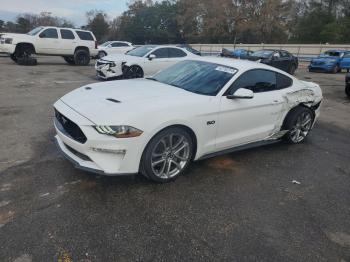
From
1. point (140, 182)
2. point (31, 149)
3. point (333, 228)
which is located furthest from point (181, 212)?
point (31, 149)

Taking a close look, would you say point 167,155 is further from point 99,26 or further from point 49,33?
point 99,26

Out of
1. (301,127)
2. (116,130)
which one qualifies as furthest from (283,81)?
(116,130)

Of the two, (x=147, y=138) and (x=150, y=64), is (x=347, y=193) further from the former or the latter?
(x=150, y=64)

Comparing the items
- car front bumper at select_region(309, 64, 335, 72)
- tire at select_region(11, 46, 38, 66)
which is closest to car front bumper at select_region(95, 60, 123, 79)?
tire at select_region(11, 46, 38, 66)

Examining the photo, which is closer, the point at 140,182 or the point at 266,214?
the point at 266,214

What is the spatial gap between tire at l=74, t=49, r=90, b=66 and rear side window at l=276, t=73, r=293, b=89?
14.7 m

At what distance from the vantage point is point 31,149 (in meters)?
5.02

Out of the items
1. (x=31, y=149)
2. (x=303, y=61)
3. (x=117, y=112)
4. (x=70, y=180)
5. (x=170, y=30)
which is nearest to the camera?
(x=117, y=112)

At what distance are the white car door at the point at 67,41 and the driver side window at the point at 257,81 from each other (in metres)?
14.6

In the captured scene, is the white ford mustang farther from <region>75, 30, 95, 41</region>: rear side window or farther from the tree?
the tree

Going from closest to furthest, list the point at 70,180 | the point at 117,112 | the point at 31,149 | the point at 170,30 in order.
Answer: the point at 117,112
the point at 70,180
the point at 31,149
the point at 170,30

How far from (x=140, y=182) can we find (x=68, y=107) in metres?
1.28

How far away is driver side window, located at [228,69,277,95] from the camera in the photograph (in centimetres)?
475

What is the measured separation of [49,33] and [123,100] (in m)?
15.1
